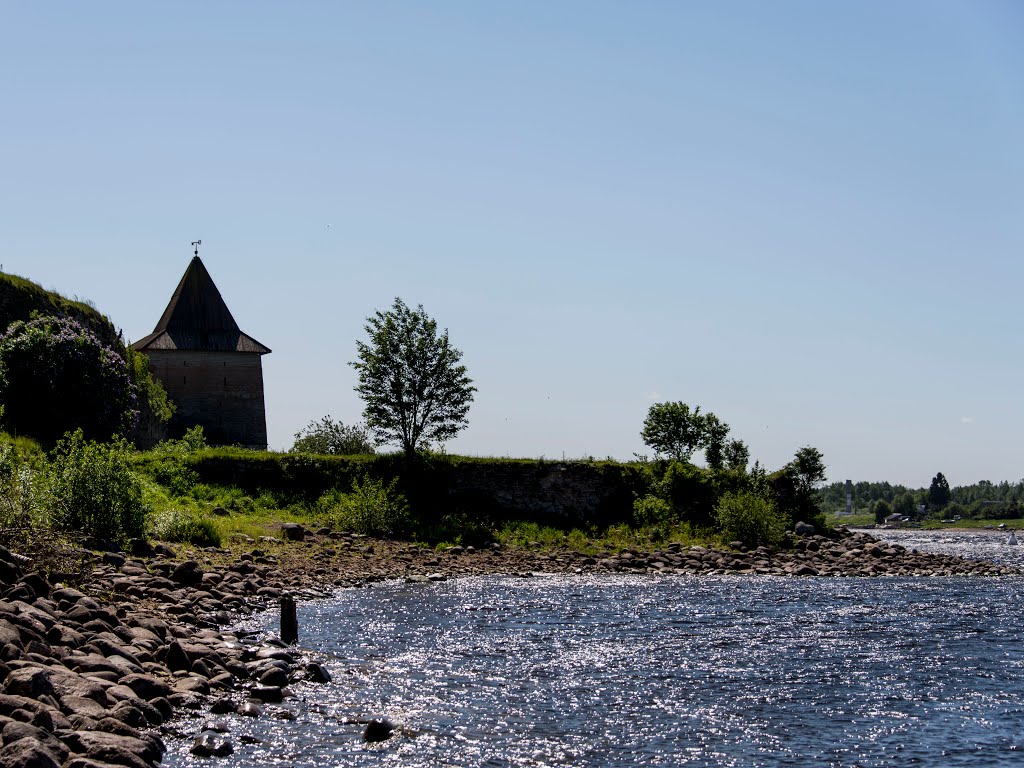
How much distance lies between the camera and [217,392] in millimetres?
51219

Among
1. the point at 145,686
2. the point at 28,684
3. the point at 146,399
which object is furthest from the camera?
the point at 146,399

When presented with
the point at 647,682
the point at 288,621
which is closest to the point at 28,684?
the point at 288,621

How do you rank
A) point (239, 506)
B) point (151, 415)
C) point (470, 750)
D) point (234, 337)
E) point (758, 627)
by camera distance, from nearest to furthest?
point (470, 750), point (758, 627), point (239, 506), point (151, 415), point (234, 337)

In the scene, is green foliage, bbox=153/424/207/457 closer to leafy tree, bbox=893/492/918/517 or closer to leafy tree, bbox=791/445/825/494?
leafy tree, bbox=791/445/825/494

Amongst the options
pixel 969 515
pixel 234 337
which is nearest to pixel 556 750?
pixel 234 337

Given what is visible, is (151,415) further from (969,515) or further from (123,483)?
(969,515)

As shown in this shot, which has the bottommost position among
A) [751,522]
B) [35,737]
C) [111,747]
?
[111,747]

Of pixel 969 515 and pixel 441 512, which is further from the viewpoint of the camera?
pixel 969 515

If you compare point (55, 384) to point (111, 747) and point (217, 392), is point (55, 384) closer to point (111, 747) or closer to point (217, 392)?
point (217, 392)

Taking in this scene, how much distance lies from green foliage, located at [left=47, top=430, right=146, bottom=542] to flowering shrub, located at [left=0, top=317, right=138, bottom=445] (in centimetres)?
987

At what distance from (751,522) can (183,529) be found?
20118 millimetres

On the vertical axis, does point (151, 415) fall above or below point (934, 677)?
above

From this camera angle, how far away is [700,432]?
159 feet

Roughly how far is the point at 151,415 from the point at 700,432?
24768mm
